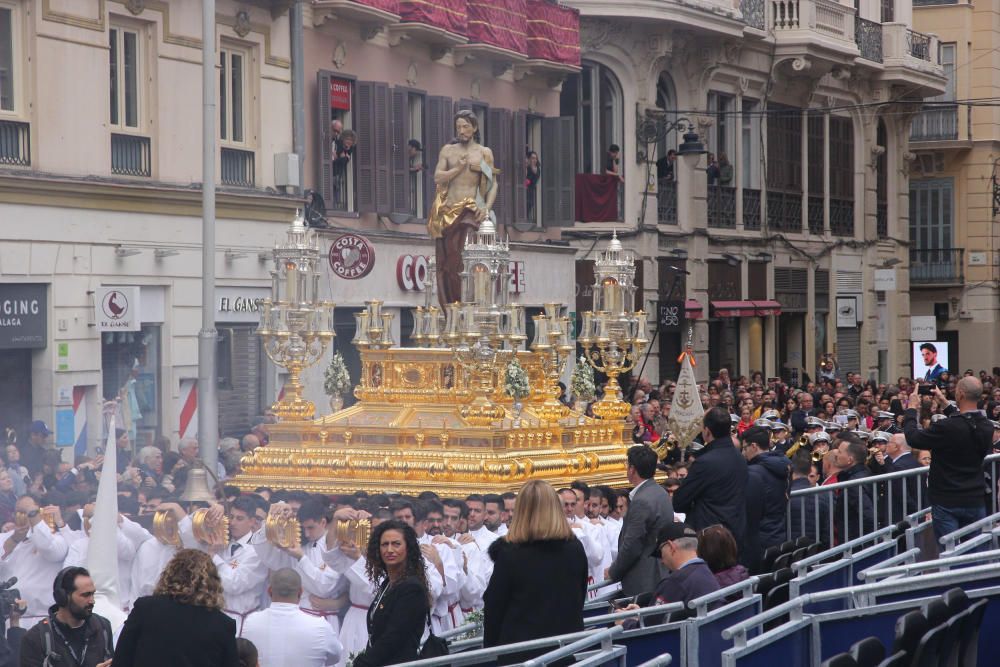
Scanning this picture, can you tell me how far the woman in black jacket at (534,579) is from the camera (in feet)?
29.3

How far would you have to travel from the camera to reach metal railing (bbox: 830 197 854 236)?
42.9 m

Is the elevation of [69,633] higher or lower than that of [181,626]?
lower

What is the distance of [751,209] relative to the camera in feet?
128

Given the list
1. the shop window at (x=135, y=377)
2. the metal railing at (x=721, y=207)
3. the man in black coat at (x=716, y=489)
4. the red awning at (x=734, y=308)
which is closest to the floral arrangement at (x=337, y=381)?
the shop window at (x=135, y=377)

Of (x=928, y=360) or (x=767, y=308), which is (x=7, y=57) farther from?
(x=767, y=308)

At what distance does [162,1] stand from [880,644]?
55.7ft

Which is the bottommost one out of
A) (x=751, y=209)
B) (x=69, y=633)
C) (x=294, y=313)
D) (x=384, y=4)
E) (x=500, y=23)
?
(x=69, y=633)

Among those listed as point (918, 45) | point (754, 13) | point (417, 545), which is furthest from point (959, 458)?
point (918, 45)

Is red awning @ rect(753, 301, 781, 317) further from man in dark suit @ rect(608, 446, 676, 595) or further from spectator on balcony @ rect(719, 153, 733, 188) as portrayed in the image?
man in dark suit @ rect(608, 446, 676, 595)

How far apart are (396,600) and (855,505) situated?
6.35 meters

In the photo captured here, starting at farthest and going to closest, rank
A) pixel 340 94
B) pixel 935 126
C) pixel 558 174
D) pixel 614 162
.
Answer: pixel 935 126, pixel 614 162, pixel 558 174, pixel 340 94

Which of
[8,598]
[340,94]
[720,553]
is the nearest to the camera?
[720,553]

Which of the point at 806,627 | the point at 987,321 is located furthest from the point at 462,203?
the point at 987,321

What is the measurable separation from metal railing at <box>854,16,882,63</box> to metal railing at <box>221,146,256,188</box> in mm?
20950
